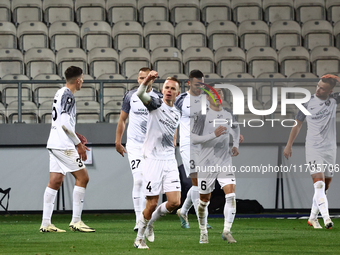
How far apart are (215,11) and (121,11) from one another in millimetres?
2415

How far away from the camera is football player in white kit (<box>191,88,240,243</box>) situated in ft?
19.8

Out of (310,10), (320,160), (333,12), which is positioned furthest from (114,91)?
(333,12)

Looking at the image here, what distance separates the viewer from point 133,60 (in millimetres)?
13094

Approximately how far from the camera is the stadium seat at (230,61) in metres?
13.1

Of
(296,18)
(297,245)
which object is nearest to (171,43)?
(296,18)

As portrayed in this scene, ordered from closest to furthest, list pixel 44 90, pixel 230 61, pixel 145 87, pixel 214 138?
1. pixel 145 87
2. pixel 214 138
3. pixel 44 90
4. pixel 230 61

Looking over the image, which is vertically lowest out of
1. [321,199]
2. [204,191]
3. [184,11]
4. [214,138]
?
[321,199]

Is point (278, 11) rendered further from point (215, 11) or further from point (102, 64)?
point (102, 64)

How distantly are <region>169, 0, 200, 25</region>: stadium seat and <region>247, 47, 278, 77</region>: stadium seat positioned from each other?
205 cm

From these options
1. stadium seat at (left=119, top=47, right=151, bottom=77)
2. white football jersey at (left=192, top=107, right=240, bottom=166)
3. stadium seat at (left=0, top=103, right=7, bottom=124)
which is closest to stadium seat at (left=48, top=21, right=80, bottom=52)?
stadium seat at (left=119, top=47, right=151, bottom=77)

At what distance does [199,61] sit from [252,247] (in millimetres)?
7838

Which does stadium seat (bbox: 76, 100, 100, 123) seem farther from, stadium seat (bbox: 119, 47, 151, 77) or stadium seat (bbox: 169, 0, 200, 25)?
stadium seat (bbox: 169, 0, 200, 25)

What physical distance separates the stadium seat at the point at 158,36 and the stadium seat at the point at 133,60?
0.66 m

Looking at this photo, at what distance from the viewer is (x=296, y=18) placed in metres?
14.7
